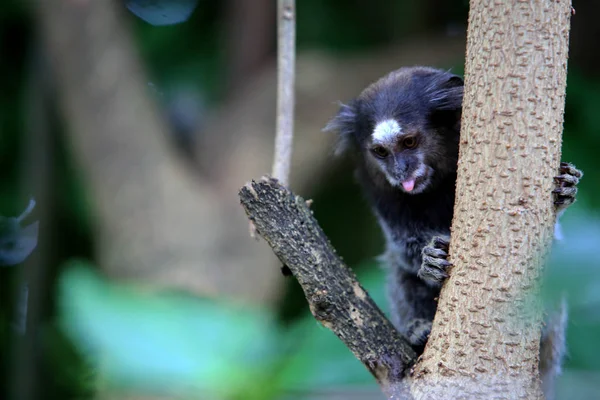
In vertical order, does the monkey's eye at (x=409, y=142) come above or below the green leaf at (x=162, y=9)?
below

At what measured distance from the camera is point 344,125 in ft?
9.86

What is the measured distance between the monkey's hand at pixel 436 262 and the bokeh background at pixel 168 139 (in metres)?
1.46

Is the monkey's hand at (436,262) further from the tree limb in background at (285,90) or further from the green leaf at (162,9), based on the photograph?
the green leaf at (162,9)

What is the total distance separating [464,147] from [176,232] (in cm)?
344

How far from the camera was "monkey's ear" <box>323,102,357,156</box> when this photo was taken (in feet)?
9.67

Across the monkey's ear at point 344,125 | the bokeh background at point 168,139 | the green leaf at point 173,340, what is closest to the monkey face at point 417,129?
the monkey's ear at point 344,125

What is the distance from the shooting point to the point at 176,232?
196 inches

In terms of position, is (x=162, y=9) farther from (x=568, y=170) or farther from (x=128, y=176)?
(x=568, y=170)

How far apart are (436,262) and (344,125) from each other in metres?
1.09

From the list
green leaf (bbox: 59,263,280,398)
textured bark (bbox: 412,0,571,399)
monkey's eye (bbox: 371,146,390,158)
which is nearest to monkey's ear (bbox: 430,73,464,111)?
monkey's eye (bbox: 371,146,390,158)

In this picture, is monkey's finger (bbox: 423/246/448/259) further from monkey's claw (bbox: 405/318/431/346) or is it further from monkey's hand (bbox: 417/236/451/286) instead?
monkey's claw (bbox: 405/318/431/346)

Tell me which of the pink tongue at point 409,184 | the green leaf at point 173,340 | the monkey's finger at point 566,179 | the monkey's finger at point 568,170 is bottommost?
the green leaf at point 173,340

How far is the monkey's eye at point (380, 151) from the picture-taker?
2639mm

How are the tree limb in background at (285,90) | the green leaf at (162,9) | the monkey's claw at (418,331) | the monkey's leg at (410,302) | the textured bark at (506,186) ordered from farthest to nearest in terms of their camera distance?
the green leaf at (162,9), the monkey's leg at (410,302), the monkey's claw at (418,331), the tree limb in background at (285,90), the textured bark at (506,186)
